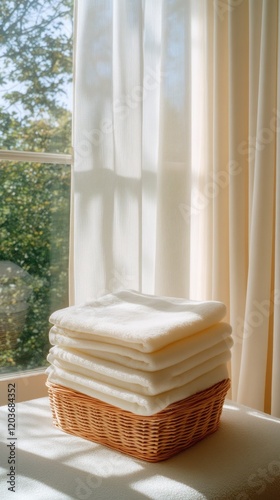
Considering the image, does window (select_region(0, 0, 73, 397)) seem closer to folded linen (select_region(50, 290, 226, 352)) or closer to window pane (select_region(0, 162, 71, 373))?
window pane (select_region(0, 162, 71, 373))

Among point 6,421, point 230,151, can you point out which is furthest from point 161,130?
point 6,421

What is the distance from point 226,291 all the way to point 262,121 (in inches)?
20.6

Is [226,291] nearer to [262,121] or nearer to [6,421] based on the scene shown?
[262,121]

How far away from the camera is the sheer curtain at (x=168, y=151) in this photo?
1.67m

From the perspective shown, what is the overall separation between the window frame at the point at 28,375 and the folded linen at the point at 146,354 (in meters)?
0.60

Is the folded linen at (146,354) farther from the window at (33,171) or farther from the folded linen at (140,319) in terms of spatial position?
the window at (33,171)

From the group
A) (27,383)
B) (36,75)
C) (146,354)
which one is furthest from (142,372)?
(36,75)

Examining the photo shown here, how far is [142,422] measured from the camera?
1.03 meters

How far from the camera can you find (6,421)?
4.08 ft

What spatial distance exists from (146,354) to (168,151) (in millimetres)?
903

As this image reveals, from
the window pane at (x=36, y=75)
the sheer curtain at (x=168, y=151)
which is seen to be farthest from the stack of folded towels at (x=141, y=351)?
the window pane at (x=36, y=75)

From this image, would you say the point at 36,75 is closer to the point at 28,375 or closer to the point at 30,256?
the point at 30,256

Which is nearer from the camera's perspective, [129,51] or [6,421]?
[6,421]

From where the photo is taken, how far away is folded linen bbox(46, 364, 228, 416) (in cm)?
102
